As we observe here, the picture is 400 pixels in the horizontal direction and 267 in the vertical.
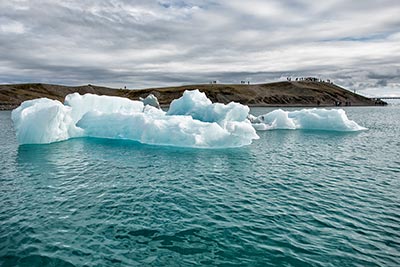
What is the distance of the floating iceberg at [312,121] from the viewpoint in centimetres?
4403

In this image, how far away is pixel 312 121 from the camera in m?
46.9

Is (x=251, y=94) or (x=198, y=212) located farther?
(x=251, y=94)

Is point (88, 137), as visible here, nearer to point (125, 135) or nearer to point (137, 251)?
point (125, 135)

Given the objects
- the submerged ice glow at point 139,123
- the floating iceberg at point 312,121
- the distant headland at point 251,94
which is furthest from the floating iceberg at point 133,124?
the distant headland at point 251,94

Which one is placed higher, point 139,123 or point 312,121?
point 312,121

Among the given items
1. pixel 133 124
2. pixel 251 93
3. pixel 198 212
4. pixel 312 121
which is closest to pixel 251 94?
pixel 251 93

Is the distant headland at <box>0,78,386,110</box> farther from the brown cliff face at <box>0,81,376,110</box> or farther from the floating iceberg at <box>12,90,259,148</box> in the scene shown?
the floating iceberg at <box>12,90,259,148</box>

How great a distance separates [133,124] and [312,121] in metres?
29.5

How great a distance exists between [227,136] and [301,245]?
19.4m

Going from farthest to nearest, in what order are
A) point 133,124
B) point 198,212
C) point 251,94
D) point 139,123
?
point 251,94 → point 133,124 → point 139,123 → point 198,212

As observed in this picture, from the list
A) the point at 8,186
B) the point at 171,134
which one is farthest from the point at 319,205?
the point at 171,134

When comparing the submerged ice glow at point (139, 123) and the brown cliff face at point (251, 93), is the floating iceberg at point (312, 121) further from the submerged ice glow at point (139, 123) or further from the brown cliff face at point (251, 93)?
the brown cliff face at point (251, 93)

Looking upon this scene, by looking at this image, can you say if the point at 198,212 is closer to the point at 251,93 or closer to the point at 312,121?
the point at 312,121

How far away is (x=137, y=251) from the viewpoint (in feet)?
27.7
